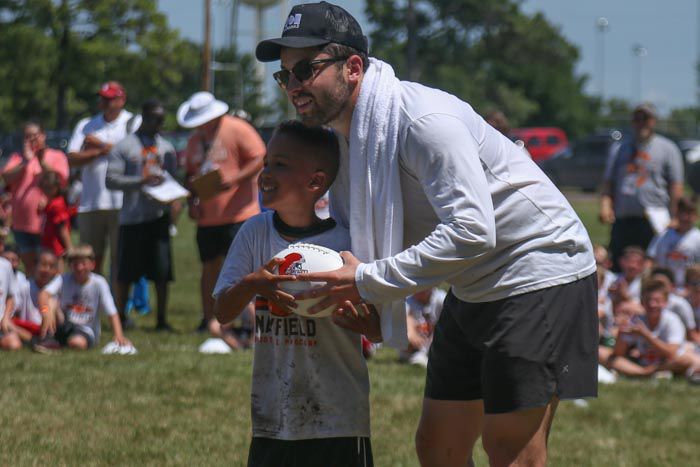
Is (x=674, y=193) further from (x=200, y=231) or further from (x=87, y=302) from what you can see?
(x=87, y=302)

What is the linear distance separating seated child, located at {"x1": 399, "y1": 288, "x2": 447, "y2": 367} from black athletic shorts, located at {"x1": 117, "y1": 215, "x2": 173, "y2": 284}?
2244mm

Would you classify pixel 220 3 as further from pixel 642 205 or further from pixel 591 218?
pixel 642 205

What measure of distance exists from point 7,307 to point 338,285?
20.9 ft

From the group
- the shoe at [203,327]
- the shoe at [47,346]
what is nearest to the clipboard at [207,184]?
the shoe at [203,327]

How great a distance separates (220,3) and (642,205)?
99.7ft

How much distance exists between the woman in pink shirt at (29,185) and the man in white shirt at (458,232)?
7.87m

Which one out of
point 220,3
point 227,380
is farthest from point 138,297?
point 220,3

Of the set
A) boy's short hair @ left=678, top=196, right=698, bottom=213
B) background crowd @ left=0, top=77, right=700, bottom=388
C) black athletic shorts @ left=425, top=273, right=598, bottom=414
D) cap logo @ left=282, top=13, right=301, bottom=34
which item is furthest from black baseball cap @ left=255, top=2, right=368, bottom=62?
boy's short hair @ left=678, top=196, right=698, bottom=213

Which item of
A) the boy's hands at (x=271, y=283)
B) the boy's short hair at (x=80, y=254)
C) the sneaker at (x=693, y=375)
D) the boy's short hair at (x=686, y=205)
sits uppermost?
the boy's hands at (x=271, y=283)

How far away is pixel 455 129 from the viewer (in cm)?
367

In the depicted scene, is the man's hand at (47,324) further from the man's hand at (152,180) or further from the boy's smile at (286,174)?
the boy's smile at (286,174)

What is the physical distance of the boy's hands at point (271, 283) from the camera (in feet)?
12.8

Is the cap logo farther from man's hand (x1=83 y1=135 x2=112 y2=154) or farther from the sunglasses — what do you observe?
man's hand (x1=83 y1=135 x2=112 y2=154)

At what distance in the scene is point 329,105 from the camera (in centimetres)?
383
